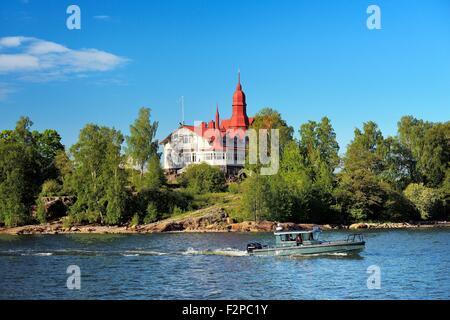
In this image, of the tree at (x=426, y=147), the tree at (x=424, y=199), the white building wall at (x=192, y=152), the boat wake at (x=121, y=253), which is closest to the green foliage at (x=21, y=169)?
the white building wall at (x=192, y=152)

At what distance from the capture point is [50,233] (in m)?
83.9

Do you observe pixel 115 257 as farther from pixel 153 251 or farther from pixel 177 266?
pixel 177 266

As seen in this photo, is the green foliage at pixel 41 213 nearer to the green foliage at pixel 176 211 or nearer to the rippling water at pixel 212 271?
the green foliage at pixel 176 211

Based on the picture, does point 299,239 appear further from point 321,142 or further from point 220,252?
point 321,142

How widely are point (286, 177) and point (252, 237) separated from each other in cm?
2480

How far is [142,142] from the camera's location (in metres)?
96.8

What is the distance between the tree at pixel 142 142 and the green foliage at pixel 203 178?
7.37 metres

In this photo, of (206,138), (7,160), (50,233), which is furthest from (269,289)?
(206,138)

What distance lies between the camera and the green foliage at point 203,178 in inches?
3915

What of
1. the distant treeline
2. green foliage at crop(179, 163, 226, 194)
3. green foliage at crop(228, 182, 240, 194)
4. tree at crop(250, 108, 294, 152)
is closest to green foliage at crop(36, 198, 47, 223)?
the distant treeline

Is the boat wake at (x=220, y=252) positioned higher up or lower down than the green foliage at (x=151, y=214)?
lower down

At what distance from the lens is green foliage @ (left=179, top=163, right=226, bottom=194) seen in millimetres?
99438

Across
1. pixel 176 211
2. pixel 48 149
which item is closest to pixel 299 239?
pixel 176 211
